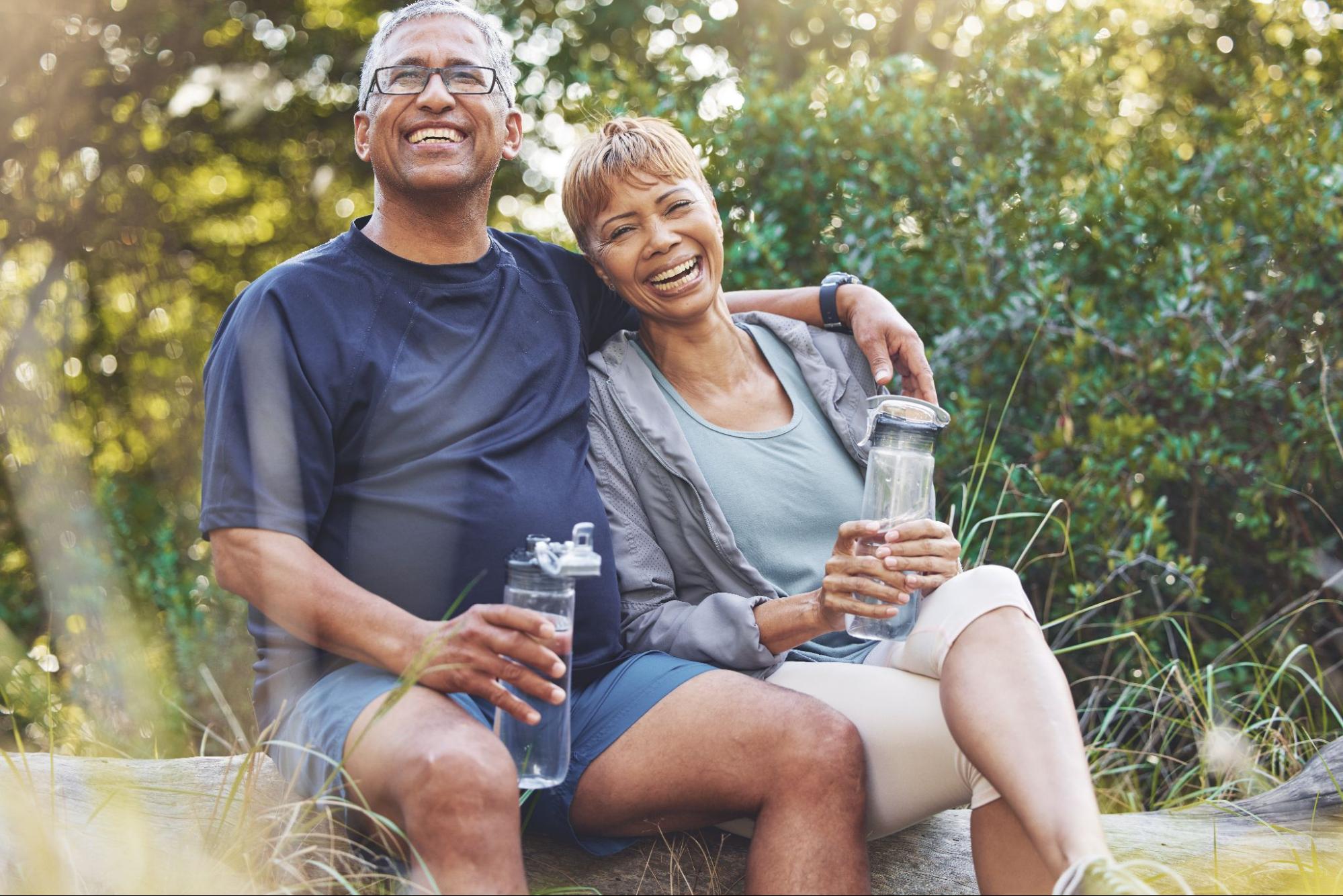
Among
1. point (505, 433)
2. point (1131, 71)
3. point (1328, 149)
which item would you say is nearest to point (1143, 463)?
point (1328, 149)

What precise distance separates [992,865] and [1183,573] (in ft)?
6.84

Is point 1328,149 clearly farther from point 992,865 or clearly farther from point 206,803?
point 206,803

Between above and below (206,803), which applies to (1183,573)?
above

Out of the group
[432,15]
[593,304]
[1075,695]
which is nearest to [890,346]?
[593,304]

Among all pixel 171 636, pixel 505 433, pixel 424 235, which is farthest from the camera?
pixel 171 636

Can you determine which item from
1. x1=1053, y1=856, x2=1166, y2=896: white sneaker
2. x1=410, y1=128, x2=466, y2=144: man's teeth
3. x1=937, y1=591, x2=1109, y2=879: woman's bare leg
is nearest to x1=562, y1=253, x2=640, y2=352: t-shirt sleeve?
x1=410, y1=128, x2=466, y2=144: man's teeth

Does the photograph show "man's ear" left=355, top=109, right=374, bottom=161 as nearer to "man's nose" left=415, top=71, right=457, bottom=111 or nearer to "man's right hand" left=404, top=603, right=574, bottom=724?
"man's nose" left=415, top=71, right=457, bottom=111

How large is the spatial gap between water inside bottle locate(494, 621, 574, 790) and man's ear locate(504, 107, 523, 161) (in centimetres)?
138

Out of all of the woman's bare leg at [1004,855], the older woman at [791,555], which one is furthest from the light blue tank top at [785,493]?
the woman's bare leg at [1004,855]

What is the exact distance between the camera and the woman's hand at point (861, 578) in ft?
7.96

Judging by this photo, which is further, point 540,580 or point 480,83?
point 480,83

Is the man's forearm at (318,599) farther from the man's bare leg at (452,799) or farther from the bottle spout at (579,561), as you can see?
the bottle spout at (579,561)

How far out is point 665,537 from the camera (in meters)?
2.85

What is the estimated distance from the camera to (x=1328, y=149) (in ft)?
14.3
